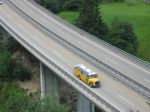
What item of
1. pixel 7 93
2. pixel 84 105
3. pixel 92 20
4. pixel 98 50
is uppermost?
pixel 98 50

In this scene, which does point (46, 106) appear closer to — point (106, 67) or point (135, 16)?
point (106, 67)

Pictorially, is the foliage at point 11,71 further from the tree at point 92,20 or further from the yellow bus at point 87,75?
the yellow bus at point 87,75

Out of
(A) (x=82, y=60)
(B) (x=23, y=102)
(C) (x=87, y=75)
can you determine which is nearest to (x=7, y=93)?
(A) (x=82, y=60)

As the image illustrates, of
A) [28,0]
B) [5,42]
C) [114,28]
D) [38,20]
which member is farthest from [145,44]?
[28,0]

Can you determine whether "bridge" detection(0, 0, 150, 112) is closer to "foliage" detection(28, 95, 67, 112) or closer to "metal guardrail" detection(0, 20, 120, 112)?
"metal guardrail" detection(0, 20, 120, 112)

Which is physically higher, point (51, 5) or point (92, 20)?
point (92, 20)

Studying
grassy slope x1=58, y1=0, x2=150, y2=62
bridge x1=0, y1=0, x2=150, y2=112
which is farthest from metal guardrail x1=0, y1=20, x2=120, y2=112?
grassy slope x1=58, y1=0, x2=150, y2=62

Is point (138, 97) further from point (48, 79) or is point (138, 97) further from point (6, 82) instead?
point (6, 82)
